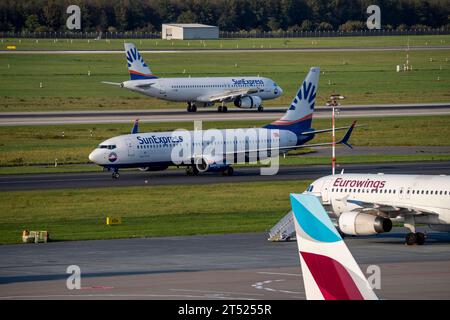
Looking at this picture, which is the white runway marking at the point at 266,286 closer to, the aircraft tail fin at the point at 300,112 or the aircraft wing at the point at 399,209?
the aircraft wing at the point at 399,209

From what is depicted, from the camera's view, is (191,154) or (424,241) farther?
(191,154)

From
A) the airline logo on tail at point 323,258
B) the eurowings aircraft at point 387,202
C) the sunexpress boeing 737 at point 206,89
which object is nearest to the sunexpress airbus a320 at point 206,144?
the eurowings aircraft at point 387,202

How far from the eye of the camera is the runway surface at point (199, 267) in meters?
43.3

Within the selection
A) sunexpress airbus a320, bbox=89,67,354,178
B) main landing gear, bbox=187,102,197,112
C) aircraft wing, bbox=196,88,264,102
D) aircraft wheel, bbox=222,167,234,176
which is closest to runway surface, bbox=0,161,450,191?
aircraft wheel, bbox=222,167,234,176

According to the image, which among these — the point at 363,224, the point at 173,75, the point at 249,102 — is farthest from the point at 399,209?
the point at 173,75

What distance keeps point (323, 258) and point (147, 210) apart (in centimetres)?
4964

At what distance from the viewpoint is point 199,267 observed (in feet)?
165

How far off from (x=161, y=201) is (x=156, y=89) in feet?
233

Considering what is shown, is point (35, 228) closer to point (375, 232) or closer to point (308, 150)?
point (375, 232)

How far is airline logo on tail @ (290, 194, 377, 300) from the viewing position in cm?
2206

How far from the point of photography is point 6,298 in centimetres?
4169

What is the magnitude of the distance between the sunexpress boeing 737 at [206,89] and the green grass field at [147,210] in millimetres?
59799

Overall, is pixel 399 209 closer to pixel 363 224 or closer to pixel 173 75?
pixel 363 224

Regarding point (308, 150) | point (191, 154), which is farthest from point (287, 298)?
point (308, 150)
